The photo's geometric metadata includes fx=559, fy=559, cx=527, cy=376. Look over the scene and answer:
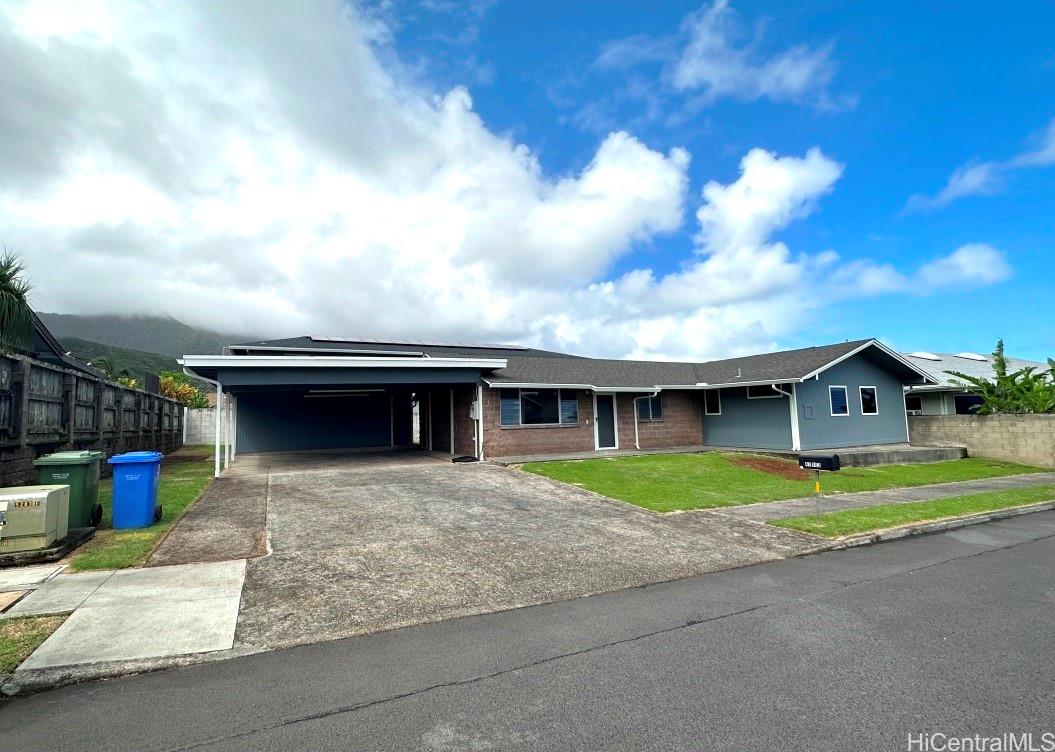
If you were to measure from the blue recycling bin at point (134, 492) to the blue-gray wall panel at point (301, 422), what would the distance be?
617 inches

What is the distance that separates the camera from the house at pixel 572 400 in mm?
17081

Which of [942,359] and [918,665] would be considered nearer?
[918,665]

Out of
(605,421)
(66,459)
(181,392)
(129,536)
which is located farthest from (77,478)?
(181,392)

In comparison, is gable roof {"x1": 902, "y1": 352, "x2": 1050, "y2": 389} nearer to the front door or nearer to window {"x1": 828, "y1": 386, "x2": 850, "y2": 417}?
window {"x1": 828, "y1": 386, "x2": 850, "y2": 417}

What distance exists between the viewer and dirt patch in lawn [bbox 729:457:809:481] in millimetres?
15359

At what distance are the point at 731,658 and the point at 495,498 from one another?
24.6 ft

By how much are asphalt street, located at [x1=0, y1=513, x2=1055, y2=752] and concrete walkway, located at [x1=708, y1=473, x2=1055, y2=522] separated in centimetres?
447

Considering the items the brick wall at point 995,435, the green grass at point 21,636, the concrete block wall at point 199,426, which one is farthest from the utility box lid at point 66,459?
the brick wall at point 995,435

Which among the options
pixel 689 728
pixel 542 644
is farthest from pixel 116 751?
pixel 689 728

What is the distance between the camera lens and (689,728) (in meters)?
3.12

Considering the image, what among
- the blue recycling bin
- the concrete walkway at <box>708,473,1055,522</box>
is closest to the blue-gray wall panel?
the blue recycling bin

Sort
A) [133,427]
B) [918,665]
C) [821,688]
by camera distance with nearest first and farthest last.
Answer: [821,688] < [918,665] < [133,427]

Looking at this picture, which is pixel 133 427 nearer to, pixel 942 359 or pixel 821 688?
pixel 821 688

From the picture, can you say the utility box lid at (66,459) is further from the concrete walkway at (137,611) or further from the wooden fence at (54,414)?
the wooden fence at (54,414)
